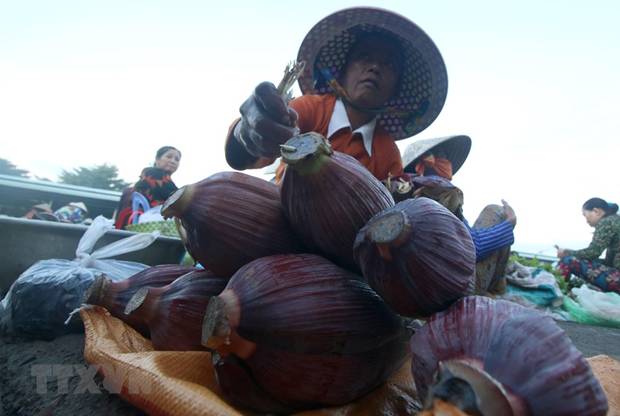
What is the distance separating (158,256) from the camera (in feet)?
6.77

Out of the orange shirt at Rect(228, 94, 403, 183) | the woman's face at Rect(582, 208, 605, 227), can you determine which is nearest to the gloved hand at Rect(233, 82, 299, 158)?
the orange shirt at Rect(228, 94, 403, 183)

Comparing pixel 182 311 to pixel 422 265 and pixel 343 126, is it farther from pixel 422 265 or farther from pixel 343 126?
pixel 343 126

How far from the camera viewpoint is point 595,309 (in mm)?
3852

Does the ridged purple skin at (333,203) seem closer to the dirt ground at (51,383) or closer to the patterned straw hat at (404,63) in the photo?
the dirt ground at (51,383)

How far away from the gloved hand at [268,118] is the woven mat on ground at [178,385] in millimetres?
623

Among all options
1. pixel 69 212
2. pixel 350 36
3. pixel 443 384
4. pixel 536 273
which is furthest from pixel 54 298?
pixel 69 212

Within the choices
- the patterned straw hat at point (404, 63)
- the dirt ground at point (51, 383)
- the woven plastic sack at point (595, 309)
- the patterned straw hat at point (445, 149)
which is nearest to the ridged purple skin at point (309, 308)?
the dirt ground at point (51, 383)

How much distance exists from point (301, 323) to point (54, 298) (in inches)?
44.1

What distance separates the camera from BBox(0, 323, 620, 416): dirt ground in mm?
896

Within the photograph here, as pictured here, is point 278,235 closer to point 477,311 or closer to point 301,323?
point 301,323

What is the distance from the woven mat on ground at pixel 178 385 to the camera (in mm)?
733

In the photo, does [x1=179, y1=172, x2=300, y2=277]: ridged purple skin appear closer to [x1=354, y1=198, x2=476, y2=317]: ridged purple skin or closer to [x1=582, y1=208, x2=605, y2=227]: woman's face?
[x1=354, y1=198, x2=476, y2=317]: ridged purple skin

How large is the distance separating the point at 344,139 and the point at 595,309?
3.57 m

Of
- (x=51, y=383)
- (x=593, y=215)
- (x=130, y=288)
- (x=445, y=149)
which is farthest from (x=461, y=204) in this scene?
(x=593, y=215)
